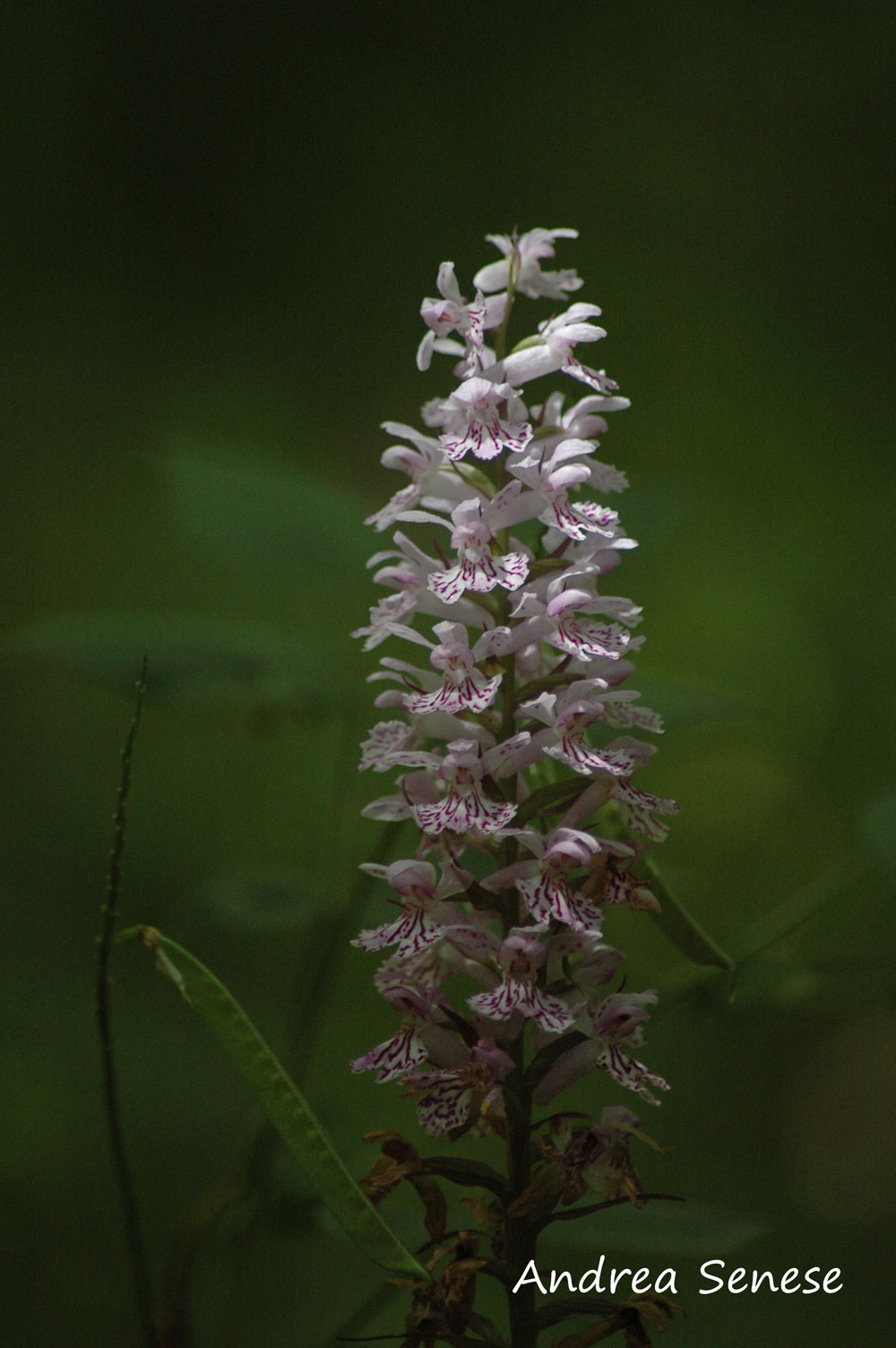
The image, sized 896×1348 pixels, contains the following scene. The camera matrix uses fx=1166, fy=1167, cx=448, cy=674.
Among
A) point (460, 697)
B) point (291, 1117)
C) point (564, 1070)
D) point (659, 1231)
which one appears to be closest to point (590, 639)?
point (460, 697)

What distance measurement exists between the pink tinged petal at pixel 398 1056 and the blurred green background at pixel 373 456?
1.57 m

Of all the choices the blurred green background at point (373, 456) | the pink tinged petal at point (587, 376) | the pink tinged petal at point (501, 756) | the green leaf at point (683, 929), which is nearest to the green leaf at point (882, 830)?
the green leaf at point (683, 929)

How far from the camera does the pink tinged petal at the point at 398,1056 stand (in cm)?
113

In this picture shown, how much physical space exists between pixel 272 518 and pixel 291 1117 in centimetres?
105

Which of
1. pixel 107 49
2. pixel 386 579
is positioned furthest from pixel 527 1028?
pixel 107 49

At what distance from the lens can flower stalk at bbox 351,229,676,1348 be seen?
1.11m

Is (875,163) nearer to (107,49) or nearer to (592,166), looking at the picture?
(592,166)

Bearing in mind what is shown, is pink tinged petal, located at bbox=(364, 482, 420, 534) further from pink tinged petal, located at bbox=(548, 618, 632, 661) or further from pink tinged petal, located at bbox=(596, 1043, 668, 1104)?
pink tinged petal, located at bbox=(596, 1043, 668, 1104)

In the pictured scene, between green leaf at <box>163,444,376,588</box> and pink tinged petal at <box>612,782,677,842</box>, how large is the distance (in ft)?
2.32

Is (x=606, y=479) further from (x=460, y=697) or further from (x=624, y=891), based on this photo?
(x=624, y=891)

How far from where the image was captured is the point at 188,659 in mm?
1688

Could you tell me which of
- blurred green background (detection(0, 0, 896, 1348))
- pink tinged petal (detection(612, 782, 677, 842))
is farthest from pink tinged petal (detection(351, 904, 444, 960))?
blurred green background (detection(0, 0, 896, 1348))

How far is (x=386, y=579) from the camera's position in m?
1.28

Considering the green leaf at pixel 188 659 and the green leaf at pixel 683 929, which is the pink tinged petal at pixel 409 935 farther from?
the green leaf at pixel 188 659
